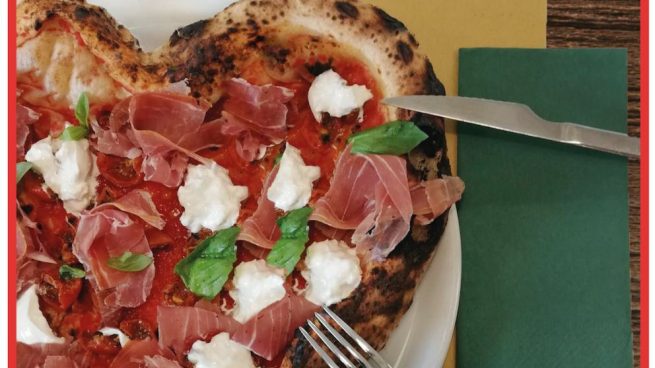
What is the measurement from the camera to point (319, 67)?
4.37ft

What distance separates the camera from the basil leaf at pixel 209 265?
1.25 meters

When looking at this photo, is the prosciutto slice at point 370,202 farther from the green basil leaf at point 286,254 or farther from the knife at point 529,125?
the knife at point 529,125

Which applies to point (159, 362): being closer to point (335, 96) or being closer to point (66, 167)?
point (66, 167)

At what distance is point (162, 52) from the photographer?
134 centimetres

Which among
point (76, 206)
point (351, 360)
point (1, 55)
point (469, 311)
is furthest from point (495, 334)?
point (1, 55)

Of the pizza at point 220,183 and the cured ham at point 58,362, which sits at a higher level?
the pizza at point 220,183

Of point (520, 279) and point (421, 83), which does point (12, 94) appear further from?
point (520, 279)

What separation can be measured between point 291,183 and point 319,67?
0.89 ft

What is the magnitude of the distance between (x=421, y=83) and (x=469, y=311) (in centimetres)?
58

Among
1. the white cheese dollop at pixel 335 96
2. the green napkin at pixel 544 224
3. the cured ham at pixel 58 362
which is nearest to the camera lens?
the cured ham at pixel 58 362

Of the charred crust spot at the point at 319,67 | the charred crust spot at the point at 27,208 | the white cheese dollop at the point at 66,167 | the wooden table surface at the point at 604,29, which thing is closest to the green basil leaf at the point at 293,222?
the charred crust spot at the point at 319,67

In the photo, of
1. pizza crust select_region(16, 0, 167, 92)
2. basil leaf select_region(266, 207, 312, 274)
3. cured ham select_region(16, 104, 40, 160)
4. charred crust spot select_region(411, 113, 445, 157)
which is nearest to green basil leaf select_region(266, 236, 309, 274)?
basil leaf select_region(266, 207, 312, 274)

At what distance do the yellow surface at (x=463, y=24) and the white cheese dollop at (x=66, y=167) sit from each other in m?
0.82

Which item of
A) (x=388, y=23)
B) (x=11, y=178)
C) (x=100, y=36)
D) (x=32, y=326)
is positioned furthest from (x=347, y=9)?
(x=32, y=326)
